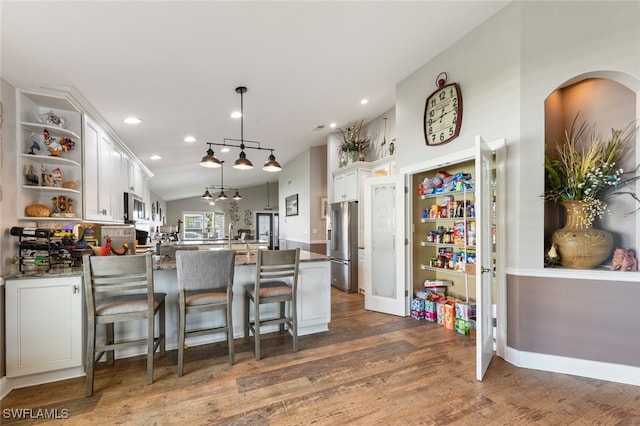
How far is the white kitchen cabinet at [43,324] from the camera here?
2189mm

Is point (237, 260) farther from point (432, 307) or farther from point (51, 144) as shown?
point (432, 307)

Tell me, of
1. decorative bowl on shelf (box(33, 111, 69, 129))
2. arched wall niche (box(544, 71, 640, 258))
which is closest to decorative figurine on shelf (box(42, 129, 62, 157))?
decorative bowl on shelf (box(33, 111, 69, 129))

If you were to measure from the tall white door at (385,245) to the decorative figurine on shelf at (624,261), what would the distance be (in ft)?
6.49

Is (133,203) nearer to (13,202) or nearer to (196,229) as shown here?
(13,202)

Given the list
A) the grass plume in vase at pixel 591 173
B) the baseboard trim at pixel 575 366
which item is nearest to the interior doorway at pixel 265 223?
the baseboard trim at pixel 575 366

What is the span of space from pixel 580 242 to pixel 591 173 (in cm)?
57

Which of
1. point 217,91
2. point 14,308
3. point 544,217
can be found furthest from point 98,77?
point 544,217

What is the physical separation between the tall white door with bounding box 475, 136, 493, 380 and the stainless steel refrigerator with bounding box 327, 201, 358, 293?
2.60 meters

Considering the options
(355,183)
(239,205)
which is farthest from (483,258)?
(239,205)

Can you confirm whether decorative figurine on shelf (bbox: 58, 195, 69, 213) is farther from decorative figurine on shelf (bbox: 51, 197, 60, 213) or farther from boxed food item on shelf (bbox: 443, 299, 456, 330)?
boxed food item on shelf (bbox: 443, 299, 456, 330)

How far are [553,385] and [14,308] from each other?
13.9ft

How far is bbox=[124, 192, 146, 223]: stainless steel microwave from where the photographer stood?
4578 mm

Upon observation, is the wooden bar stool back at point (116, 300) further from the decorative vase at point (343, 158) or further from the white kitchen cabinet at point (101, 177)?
the decorative vase at point (343, 158)

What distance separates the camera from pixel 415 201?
390cm
